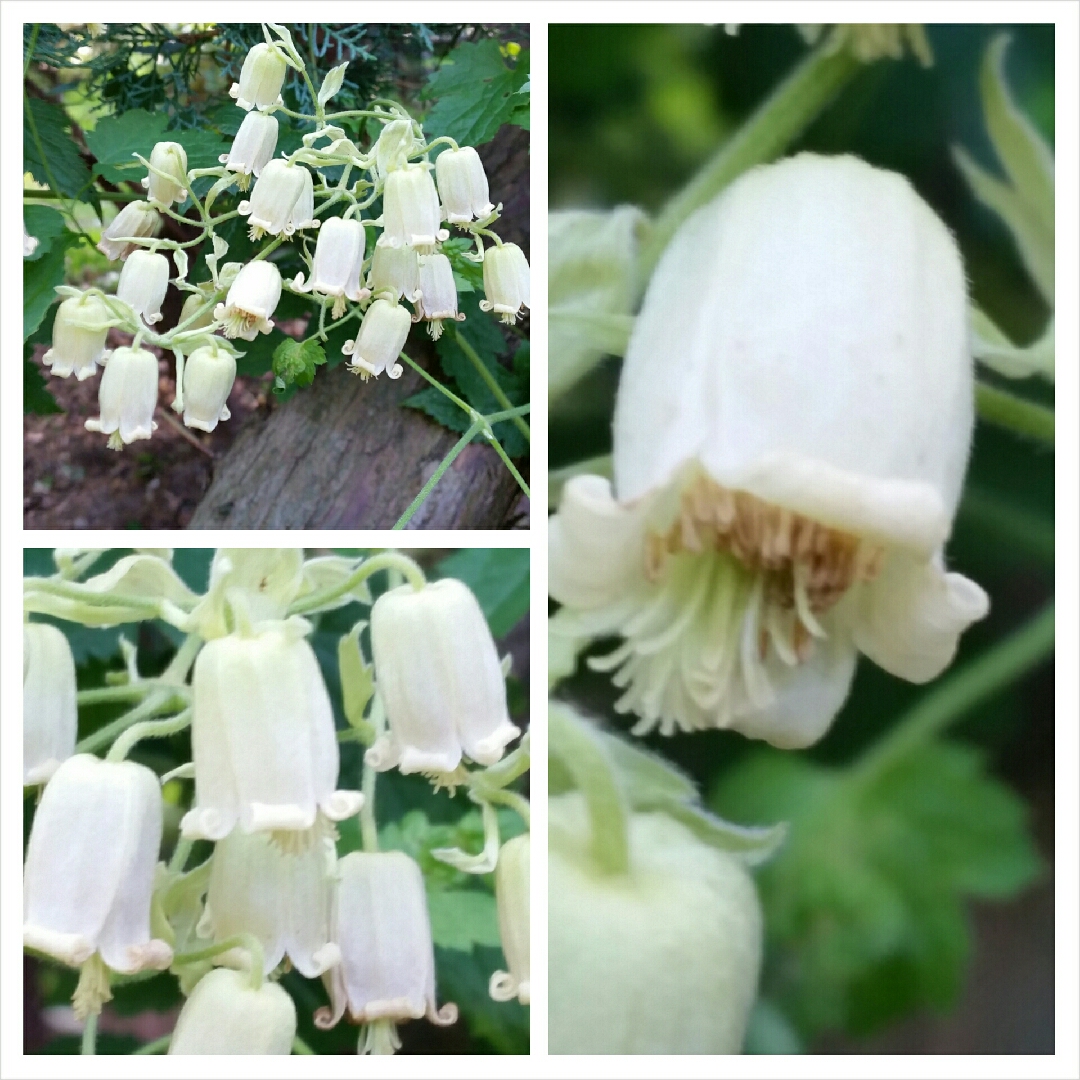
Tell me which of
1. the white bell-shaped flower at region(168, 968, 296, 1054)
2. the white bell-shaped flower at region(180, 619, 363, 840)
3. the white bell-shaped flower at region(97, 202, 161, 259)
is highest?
the white bell-shaped flower at region(97, 202, 161, 259)

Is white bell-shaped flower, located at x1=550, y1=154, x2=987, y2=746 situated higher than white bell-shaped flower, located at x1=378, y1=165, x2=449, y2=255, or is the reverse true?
white bell-shaped flower, located at x1=378, y1=165, x2=449, y2=255

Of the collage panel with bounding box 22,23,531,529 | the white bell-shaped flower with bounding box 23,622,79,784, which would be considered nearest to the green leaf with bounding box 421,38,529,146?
the collage panel with bounding box 22,23,531,529

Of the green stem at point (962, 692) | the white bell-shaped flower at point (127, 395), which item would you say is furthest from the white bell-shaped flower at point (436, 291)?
the green stem at point (962, 692)

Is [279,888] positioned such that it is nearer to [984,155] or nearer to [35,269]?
[35,269]

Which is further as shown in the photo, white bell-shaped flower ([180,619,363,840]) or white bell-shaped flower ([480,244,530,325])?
white bell-shaped flower ([480,244,530,325])

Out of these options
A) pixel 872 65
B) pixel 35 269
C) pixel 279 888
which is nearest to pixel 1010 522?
pixel 872 65

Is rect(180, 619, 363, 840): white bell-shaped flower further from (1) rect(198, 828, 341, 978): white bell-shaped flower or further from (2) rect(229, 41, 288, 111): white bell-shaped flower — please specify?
(2) rect(229, 41, 288, 111): white bell-shaped flower
